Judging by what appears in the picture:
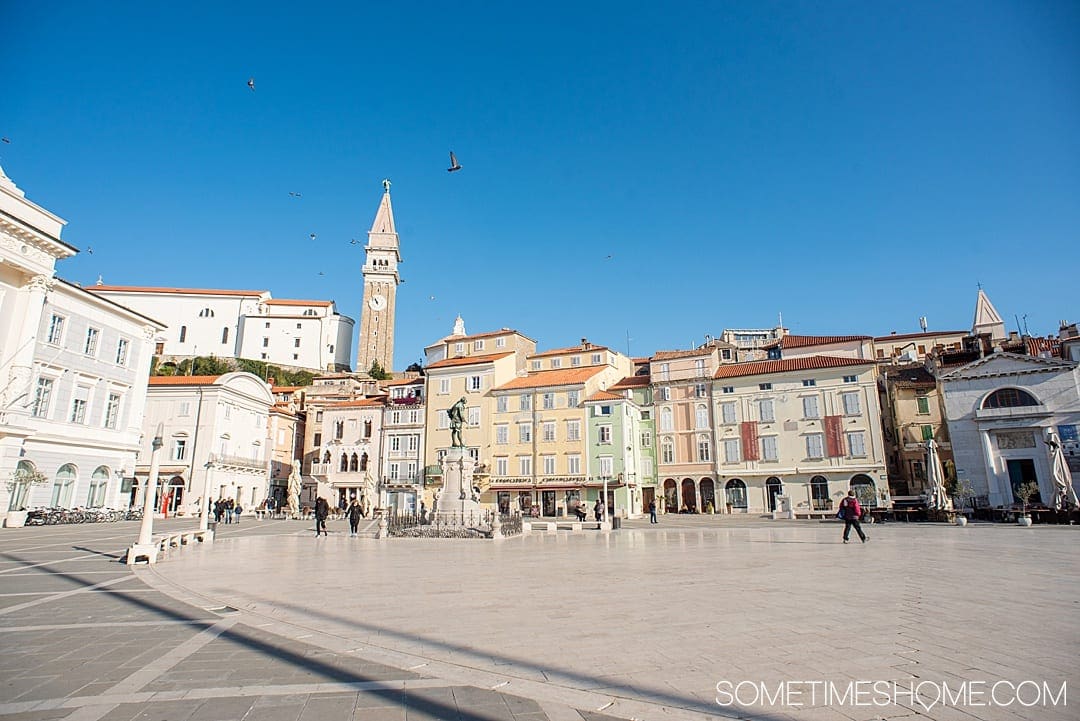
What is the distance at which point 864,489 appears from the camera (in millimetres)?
39469

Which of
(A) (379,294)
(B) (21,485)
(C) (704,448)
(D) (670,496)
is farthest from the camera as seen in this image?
(A) (379,294)

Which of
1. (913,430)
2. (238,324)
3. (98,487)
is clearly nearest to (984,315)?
(913,430)

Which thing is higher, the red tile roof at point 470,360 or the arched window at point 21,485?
the red tile roof at point 470,360

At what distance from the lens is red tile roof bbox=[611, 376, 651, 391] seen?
167 feet

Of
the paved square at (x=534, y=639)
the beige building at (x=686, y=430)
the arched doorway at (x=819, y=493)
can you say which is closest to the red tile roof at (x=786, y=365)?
the beige building at (x=686, y=430)

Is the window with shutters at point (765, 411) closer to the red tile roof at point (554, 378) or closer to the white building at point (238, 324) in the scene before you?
the red tile roof at point (554, 378)

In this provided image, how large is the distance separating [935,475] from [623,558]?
24.9 meters

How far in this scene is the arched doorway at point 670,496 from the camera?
1849 inches

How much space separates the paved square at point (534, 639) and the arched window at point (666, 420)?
115ft

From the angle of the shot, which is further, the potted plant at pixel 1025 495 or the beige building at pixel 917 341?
the beige building at pixel 917 341

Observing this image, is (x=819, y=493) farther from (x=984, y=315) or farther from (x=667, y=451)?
(x=984, y=315)

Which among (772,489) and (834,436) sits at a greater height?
(834,436)

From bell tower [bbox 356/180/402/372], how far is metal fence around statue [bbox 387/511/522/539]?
82.1 m

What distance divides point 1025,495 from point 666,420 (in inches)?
925
